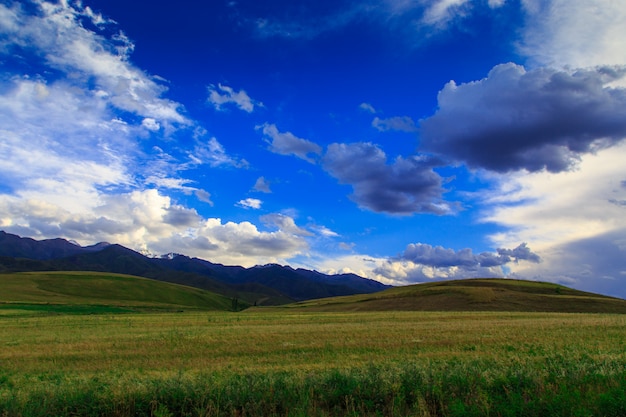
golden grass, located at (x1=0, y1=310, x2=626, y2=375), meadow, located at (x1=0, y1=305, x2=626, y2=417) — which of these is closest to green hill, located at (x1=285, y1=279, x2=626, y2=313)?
golden grass, located at (x1=0, y1=310, x2=626, y2=375)

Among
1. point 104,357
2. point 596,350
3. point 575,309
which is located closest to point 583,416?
point 596,350

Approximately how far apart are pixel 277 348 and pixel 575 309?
241ft

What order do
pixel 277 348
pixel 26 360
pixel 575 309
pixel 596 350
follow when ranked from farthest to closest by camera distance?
pixel 575 309, pixel 277 348, pixel 26 360, pixel 596 350

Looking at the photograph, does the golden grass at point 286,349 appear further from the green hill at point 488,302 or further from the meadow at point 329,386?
the green hill at point 488,302

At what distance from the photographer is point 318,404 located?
11.3 m

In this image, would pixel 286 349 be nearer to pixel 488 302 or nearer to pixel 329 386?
pixel 329 386

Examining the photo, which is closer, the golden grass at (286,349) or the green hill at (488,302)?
the golden grass at (286,349)

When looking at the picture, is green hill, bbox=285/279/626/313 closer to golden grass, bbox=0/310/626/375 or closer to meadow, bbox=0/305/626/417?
golden grass, bbox=0/310/626/375

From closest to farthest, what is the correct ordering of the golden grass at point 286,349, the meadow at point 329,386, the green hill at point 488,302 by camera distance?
the meadow at point 329,386, the golden grass at point 286,349, the green hill at point 488,302

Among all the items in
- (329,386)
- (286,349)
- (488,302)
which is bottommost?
(286,349)

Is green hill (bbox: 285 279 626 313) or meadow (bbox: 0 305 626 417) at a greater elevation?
green hill (bbox: 285 279 626 313)

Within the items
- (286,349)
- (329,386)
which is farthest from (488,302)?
(329,386)

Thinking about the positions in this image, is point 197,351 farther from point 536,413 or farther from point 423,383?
point 536,413

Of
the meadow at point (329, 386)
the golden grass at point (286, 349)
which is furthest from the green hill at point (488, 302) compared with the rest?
the meadow at point (329, 386)
